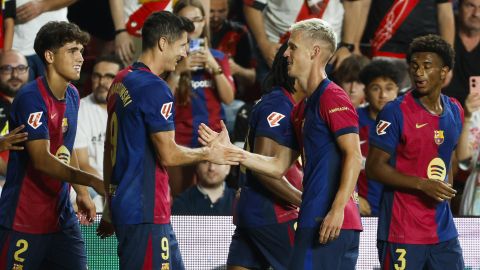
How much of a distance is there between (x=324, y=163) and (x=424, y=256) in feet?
4.34

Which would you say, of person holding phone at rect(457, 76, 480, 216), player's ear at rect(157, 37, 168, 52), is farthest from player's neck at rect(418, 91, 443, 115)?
person holding phone at rect(457, 76, 480, 216)

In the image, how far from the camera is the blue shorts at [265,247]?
684 cm

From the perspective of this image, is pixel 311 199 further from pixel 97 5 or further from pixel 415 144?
pixel 97 5

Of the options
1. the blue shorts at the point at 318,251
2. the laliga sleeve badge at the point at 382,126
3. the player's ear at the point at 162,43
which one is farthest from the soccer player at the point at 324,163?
the laliga sleeve badge at the point at 382,126

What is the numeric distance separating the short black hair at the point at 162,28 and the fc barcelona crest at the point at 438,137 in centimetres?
187

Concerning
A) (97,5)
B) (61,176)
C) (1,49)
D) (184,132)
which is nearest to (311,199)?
(61,176)

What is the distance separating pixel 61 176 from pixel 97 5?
14.7 ft

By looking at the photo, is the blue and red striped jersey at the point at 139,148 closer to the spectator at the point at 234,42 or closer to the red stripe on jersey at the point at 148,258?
the red stripe on jersey at the point at 148,258

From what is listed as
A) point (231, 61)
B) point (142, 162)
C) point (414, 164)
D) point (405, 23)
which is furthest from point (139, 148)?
point (405, 23)

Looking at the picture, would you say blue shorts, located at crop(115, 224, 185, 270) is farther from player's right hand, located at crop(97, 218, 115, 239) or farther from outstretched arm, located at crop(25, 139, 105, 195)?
outstretched arm, located at crop(25, 139, 105, 195)

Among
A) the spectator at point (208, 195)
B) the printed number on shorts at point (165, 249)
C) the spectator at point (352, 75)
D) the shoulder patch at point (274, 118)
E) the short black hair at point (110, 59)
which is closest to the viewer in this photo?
the printed number on shorts at point (165, 249)

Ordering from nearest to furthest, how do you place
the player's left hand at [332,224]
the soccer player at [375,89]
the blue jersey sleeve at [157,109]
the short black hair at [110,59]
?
the player's left hand at [332,224]
the blue jersey sleeve at [157,109]
the soccer player at [375,89]
the short black hair at [110,59]

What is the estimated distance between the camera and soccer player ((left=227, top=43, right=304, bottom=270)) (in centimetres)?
670

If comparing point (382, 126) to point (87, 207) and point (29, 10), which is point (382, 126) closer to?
point (87, 207)
